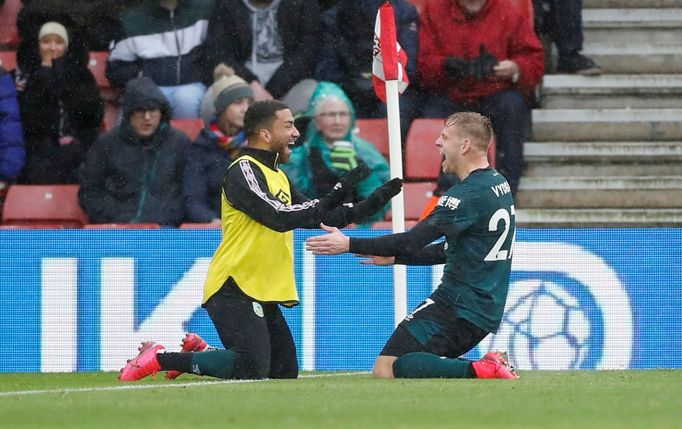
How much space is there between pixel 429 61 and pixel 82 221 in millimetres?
3258

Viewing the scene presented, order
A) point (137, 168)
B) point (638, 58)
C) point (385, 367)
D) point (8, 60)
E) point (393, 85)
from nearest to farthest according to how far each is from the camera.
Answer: point (385, 367), point (393, 85), point (137, 168), point (638, 58), point (8, 60)

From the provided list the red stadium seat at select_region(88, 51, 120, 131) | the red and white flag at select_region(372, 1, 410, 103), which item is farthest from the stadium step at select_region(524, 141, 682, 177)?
the red stadium seat at select_region(88, 51, 120, 131)

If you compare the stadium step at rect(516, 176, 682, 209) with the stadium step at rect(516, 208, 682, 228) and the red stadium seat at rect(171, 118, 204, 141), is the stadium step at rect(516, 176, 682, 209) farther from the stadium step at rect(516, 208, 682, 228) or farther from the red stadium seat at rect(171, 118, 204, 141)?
the red stadium seat at rect(171, 118, 204, 141)

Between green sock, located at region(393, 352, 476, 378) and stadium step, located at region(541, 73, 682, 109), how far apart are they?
5.92m

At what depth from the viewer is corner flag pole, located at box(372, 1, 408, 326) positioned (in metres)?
9.91

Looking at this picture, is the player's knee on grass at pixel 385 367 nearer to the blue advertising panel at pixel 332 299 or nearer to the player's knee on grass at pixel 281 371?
the player's knee on grass at pixel 281 371

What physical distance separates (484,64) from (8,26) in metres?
4.80

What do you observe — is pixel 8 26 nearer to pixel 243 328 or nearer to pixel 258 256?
pixel 258 256

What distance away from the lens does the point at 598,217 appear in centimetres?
1274

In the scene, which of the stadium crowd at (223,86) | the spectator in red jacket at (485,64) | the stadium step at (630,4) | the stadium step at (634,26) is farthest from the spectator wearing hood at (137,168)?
the stadium step at (630,4)

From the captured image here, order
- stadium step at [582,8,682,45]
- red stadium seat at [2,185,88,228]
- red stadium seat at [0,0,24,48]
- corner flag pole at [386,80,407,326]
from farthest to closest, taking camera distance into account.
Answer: red stadium seat at [0,0,24,48] → stadium step at [582,8,682,45] → red stadium seat at [2,185,88,228] → corner flag pole at [386,80,407,326]

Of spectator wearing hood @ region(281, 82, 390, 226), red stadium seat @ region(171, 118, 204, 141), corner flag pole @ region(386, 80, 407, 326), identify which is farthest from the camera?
red stadium seat @ region(171, 118, 204, 141)

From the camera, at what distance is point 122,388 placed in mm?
8055

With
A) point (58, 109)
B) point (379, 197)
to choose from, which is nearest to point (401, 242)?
point (379, 197)
